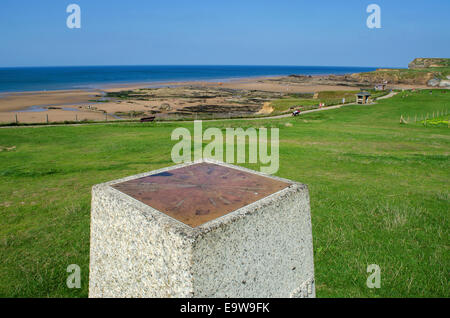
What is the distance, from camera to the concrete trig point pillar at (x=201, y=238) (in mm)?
3027

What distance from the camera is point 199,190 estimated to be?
430cm

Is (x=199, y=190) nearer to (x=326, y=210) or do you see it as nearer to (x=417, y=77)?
(x=326, y=210)

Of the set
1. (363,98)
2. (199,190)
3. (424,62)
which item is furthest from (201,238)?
(424,62)

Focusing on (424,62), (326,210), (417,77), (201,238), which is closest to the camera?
(201,238)

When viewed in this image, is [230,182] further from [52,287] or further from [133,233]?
[52,287]

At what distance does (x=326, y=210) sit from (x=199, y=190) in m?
3.63

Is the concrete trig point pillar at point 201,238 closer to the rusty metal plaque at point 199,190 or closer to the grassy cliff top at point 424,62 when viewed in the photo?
the rusty metal plaque at point 199,190

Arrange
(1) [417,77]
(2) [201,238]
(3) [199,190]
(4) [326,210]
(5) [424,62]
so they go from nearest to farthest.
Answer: (2) [201,238] → (3) [199,190] → (4) [326,210] → (1) [417,77] → (5) [424,62]

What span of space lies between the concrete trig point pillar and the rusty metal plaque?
0.01 metres

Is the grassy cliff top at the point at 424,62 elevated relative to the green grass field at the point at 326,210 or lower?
elevated

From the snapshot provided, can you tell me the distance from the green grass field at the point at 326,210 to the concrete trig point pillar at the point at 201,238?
3.24 ft

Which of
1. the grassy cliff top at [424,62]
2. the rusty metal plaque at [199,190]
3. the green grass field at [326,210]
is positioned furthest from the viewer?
the grassy cliff top at [424,62]

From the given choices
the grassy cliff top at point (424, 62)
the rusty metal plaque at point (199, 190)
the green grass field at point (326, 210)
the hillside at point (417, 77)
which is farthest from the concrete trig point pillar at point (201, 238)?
the grassy cliff top at point (424, 62)
